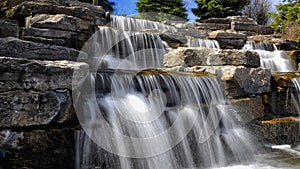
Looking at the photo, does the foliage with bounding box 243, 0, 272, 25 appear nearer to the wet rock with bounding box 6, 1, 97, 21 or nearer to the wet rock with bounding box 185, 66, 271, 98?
the wet rock with bounding box 185, 66, 271, 98

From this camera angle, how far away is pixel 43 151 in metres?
3.33

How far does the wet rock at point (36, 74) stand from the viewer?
3.11 metres

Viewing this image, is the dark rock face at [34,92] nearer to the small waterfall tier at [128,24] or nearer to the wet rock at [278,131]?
the wet rock at [278,131]

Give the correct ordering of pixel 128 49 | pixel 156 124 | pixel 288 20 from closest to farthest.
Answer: pixel 156 124 < pixel 128 49 < pixel 288 20

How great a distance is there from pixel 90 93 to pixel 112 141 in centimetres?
85

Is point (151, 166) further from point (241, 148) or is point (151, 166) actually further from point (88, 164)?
point (241, 148)

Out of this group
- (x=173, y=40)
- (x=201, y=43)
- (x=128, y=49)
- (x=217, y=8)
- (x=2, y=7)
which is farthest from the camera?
(x=217, y=8)

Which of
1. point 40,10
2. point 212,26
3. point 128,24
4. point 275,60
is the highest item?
point 212,26

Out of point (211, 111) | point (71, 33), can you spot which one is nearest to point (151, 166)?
point (211, 111)

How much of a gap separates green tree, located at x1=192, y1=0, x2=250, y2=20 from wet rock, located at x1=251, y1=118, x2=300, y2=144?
1541 cm

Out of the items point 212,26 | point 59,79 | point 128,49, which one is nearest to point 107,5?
point 212,26

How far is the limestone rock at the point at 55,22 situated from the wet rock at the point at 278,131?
4.52m

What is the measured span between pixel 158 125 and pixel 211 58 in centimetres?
295

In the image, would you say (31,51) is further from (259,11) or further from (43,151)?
(259,11)
